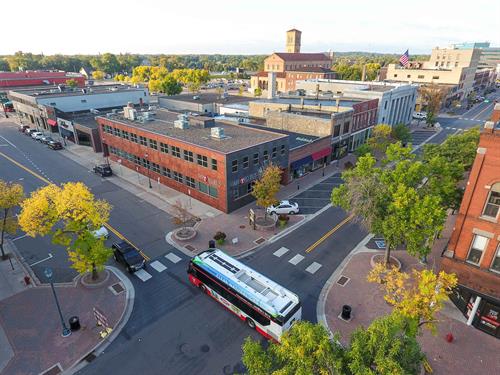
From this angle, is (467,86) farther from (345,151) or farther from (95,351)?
(95,351)

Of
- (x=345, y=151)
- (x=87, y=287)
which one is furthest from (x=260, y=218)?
(x=345, y=151)

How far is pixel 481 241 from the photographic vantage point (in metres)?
21.6

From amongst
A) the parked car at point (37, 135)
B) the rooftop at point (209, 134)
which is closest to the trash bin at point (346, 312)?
the rooftop at point (209, 134)

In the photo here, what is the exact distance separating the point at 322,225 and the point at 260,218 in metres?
7.34

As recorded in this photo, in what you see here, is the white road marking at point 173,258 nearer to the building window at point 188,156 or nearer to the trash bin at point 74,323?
the trash bin at point 74,323

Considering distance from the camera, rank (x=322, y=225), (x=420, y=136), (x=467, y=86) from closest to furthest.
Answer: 1. (x=322, y=225)
2. (x=420, y=136)
3. (x=467, y=86)

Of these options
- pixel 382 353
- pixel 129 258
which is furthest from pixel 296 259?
pixel 382 353

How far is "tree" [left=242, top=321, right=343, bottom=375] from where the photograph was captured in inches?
437

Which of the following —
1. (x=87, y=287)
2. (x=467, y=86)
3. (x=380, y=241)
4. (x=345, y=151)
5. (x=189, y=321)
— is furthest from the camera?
(x=467, y=86)

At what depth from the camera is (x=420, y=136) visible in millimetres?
74938

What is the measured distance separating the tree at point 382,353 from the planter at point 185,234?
22010mm

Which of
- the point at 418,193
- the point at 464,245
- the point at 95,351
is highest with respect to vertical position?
the point at 418,193

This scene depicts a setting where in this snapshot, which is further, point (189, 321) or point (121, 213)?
point (121, 213)

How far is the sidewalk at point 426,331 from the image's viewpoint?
1923 centimetres
